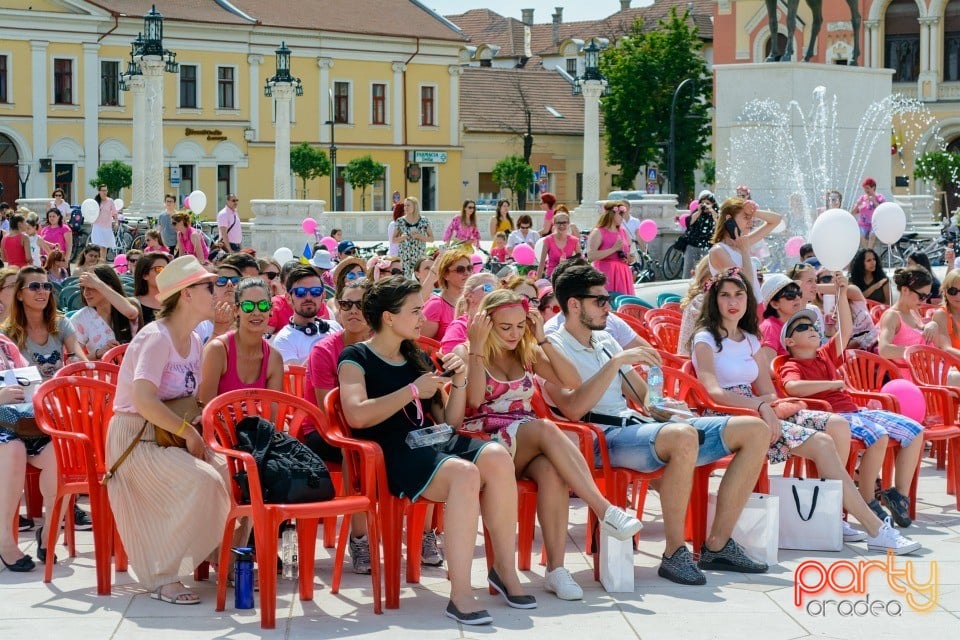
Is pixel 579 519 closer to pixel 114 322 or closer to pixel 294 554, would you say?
pixel 294 554

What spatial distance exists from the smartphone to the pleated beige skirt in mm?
4922

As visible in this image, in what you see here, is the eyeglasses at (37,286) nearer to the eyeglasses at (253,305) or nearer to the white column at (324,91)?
the eyeglasses at (253,305)

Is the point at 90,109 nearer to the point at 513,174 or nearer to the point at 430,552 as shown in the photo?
the point at 513,174

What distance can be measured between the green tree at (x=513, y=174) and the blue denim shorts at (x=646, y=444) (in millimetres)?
55546

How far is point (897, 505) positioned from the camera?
304 inches

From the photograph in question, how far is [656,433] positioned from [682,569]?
60cm

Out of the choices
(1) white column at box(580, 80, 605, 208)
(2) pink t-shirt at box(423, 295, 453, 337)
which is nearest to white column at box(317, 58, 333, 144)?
(1) white column at box(580, 80, 605, 208)

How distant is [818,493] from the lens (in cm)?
709

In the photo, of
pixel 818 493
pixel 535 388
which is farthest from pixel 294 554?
pixel 818 493

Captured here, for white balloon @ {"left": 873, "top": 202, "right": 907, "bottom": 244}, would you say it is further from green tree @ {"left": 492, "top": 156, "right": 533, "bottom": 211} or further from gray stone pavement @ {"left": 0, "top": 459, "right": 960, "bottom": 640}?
green tree @ {"left": 492, "top": 156, "right": 533, "bottom": 211}

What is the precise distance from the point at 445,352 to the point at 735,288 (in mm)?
1503

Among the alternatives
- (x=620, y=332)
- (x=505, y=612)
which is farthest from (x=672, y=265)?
(x=505, y=612)

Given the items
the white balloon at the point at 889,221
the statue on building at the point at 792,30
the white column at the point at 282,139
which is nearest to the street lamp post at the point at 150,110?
the white column at the point at 282,139

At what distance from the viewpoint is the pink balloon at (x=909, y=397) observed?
8.47 metres
